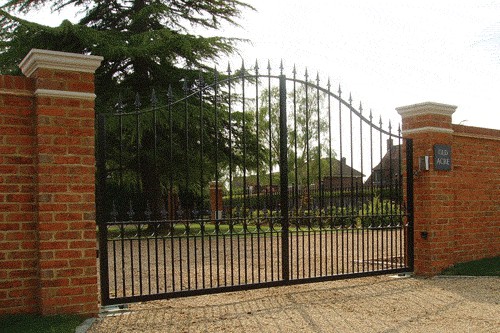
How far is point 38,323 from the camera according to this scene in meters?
4.33

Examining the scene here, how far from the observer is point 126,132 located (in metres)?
15.6

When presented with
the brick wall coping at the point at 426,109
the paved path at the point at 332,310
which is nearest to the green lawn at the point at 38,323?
the paved path at the point at 332,310

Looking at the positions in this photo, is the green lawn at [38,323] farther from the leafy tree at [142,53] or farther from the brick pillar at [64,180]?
the leafy tree at [142,53]

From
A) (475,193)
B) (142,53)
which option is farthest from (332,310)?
(142,53)

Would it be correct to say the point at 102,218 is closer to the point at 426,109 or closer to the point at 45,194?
the point at 45,194

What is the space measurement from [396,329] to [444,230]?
3255mm

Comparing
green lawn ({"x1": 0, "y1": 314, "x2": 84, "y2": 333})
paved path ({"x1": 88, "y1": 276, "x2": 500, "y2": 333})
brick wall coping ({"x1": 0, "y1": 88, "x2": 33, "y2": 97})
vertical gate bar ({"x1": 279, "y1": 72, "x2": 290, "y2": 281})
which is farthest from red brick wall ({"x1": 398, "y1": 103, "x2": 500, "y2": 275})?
brick wall coping ({"x1": 0, "y1": 88, "x2": 33, "y2": 97})

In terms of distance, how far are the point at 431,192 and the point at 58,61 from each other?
17.1 ft

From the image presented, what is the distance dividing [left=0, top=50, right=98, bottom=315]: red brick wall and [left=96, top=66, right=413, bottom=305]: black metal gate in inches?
13.6

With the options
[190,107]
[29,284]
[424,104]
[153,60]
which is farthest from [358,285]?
[153,60]

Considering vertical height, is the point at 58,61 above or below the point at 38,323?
above

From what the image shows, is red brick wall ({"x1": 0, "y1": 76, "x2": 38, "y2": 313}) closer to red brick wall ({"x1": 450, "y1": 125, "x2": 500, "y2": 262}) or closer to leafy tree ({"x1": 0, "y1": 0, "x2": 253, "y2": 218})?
red brick wall ({"x1": 450, "y1": 125, "x2": 500, "y2": 262})

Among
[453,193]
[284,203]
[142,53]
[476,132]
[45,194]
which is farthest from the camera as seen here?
[142,53]

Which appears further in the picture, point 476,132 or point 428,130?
point 476,132
